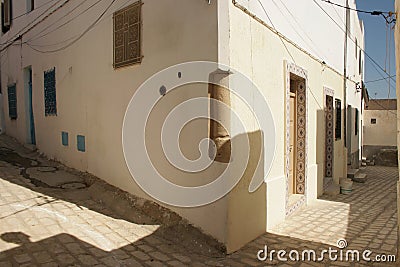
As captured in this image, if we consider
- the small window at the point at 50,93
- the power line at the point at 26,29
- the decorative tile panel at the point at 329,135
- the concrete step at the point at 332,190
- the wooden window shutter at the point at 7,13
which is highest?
the wooden window shutter at the point at 7,13

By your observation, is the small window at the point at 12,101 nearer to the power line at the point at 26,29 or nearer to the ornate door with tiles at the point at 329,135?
the power line at the point at 26,29

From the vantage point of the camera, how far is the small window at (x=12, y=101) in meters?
9.75

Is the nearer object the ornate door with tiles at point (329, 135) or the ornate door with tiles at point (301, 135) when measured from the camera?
the ornate door with tiles at point (301, 135)

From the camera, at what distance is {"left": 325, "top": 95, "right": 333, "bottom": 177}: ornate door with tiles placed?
819 centimetres

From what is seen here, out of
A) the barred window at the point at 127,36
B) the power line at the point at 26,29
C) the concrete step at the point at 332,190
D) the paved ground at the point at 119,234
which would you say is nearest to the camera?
the paved ground at the point at 119,234

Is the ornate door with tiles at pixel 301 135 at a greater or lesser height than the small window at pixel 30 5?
lesser

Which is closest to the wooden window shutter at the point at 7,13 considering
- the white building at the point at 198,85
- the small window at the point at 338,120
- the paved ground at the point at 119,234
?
the white building at the point at 198,85

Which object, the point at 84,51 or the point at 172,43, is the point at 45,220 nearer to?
the point at 172,43

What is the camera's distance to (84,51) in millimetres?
6195

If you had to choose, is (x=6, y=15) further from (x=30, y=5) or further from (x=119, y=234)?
(x=119, y=234)

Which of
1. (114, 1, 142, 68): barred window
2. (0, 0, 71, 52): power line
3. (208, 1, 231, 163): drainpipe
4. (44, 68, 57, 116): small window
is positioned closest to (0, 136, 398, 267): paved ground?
(208, 1, 231, 163): drainpipe

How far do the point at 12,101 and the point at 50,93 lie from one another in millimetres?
3430

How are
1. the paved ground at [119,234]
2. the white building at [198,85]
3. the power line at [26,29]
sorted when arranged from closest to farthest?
the paved ground at [119,234] → the white building at [198,85] → the power line at [26,29]

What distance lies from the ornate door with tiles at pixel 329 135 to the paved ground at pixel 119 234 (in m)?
2.32
